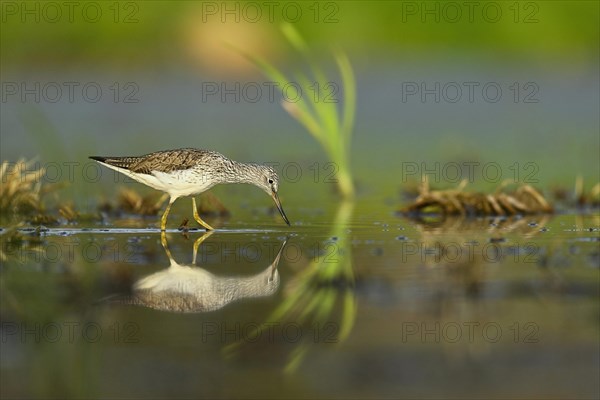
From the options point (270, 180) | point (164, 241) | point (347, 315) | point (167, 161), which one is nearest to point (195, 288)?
point (347, 315)

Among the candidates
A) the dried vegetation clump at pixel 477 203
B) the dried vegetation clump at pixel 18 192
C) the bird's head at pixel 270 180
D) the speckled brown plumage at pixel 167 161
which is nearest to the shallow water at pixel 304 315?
the dried vegetation clump at pixel 18 192

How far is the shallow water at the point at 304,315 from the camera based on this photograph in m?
5.79

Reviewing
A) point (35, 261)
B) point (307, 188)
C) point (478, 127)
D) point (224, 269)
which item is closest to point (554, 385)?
point (224, 269)

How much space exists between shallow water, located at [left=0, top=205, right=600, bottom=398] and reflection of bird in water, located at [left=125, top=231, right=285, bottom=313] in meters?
0.02

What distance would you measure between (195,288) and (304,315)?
Answer: 117 cm

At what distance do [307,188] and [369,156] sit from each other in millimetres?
3160

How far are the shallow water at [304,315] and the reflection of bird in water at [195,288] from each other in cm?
2

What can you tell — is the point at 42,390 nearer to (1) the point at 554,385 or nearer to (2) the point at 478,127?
(1) the point at 554,385

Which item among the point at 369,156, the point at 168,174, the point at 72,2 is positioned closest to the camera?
the point at 168,174

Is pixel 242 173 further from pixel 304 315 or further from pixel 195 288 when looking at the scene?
pixel 304 315

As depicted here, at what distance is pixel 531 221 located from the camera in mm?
11586

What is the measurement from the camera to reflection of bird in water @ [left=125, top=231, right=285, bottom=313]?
24.6 feet

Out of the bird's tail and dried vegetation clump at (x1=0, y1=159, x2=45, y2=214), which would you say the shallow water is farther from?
the bird's tail

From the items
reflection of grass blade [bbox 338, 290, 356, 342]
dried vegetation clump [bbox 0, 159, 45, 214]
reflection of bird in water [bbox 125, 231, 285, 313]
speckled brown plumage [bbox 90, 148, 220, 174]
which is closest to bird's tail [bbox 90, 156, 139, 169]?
speckled brown plumage [bbox 90, 148, 220, 174]
